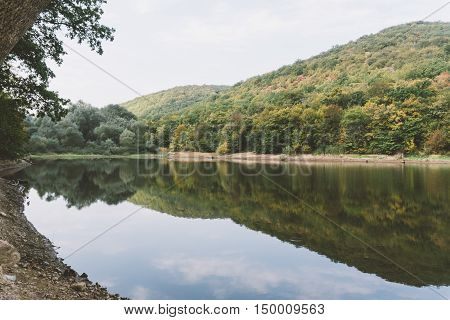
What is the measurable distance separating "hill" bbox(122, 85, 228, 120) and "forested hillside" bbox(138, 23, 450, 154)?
41511mm

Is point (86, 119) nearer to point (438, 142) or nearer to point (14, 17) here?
point (438, 142)

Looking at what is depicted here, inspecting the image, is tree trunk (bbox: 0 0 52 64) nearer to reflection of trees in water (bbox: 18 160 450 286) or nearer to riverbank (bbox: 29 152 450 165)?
reflection of trees in water (bbox: 18 160 450 286)

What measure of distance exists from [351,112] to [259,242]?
179 feet

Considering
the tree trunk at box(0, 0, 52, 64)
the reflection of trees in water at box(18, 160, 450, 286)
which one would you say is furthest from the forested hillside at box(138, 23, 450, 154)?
the tree trunk at box(0, 0, 52, 64)

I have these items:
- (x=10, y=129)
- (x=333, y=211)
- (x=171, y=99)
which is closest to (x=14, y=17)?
(x=333, y=211)

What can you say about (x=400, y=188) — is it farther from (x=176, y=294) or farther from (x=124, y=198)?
(x=176, y=294)

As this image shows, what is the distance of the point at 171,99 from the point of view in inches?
6422

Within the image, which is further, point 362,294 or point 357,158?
point 357,158

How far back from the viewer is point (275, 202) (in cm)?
1652

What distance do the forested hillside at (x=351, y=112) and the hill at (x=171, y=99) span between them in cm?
4151

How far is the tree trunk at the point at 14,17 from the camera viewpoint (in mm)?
4160

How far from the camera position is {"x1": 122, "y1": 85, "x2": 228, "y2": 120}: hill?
151000 millimetres

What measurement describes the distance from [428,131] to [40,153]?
57.5 metres

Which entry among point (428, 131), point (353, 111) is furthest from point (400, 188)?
point (353, 111)
